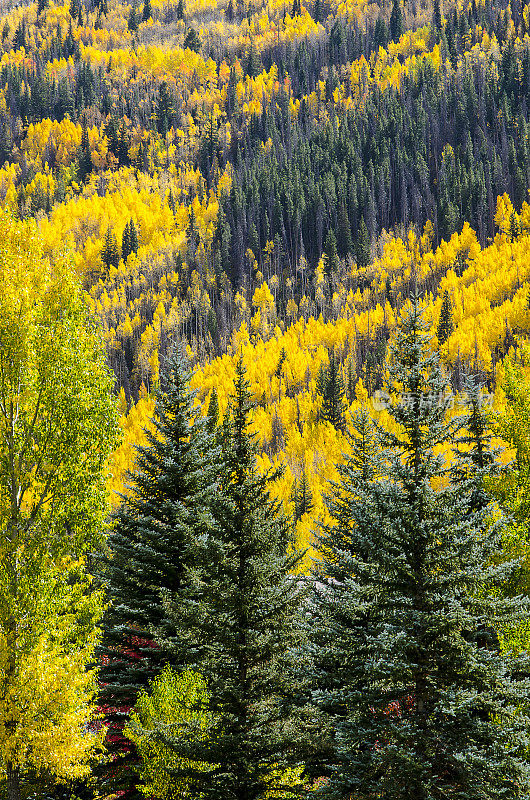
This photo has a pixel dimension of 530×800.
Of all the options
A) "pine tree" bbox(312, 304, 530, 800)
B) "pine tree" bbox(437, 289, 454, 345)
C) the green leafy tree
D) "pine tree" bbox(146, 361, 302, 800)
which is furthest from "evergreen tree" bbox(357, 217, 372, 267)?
the green leafy tree

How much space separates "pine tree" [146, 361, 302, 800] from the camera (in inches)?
645

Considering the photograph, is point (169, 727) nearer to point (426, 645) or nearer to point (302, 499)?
point (426, 645)

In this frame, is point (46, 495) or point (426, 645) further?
point (426, 645)

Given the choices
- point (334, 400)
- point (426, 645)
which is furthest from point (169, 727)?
point (334, 400)

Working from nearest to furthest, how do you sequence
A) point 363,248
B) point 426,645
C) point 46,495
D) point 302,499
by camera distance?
point 46,495, point 426,645, point 302,499, point 363,248

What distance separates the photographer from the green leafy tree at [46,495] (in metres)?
13.7

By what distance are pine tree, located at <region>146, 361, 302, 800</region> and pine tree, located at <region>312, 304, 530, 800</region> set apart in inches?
70.0

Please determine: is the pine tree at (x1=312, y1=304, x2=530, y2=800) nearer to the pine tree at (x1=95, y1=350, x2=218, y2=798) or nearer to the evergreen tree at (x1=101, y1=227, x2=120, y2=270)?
the pine tree at (x1=95, y1=350, x2=218, y2=798)

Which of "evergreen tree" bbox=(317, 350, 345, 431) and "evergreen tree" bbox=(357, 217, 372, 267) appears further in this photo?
"evergreen tree" bbox=(357, 217, 372, 267)

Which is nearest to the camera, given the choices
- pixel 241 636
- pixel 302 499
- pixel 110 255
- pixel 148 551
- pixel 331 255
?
pixel 241 636

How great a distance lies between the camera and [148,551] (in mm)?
20766

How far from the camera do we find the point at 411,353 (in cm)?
1659

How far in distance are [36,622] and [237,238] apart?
19075 centimetres

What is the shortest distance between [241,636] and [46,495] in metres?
6.30
